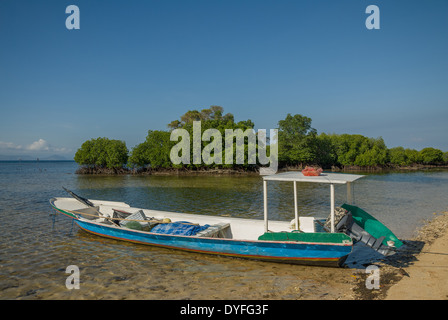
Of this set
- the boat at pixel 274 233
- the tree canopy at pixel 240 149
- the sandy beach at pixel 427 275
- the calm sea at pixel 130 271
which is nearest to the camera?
the sandy beach at pixel 427 275

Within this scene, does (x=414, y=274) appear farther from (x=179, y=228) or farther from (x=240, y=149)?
(x=240, y=149)

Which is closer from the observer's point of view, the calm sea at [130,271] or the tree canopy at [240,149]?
the calm sea at [130,271]

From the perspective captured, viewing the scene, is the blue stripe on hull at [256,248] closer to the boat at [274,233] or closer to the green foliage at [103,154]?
the boat at [274,233]

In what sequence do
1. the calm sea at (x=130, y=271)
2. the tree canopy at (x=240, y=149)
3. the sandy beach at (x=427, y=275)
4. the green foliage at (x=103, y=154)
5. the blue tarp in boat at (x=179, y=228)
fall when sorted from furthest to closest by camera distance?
the green foliage at (x=103, y=154), the tree canopy at (x=240, y=149), the blue tarp in boat at (x=179, y=228), the calm sea at (x=130, y=271), the sandy beach at (x=427, y=275)

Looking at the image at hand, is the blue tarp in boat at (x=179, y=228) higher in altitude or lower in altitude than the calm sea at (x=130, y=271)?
higher

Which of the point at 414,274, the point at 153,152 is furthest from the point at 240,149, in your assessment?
the point at 414,274

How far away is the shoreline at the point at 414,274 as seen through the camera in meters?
6.39

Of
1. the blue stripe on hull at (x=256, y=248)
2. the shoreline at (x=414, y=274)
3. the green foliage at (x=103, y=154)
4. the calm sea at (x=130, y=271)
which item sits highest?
the green foliage at (x=103, y=154)

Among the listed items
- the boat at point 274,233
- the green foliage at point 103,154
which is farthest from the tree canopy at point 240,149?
the boat at point 274,233

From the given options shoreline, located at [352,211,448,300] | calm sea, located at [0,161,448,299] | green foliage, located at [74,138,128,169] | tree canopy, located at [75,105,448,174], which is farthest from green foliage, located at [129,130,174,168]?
shoreline, located at [352,211,448,300]

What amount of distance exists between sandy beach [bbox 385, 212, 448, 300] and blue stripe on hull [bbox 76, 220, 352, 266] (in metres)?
1.53

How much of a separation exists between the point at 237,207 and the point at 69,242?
10761mm

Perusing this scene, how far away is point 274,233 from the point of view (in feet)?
27.5

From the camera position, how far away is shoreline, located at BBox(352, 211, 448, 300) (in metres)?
6.39
